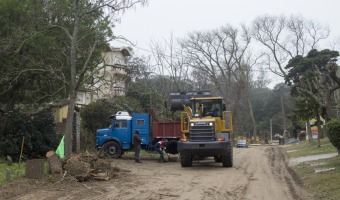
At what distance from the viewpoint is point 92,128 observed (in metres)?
33.1

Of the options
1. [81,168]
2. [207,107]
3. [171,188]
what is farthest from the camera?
[207,107]

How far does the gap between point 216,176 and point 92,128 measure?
63.7ft

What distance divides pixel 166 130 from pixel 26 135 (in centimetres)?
784

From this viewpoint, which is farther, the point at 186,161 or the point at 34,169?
the point at 186,161

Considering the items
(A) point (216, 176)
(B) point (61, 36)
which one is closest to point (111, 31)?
(B) point (61, 36)

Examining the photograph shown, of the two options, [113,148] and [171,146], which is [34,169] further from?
[171,146]

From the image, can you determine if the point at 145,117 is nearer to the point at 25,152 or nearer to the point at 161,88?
the point at 25,152

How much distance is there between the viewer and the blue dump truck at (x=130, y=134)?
23781mm

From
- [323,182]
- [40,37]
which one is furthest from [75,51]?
[323,182]

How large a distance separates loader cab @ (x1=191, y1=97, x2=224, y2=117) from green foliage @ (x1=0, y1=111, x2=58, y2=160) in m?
8.21

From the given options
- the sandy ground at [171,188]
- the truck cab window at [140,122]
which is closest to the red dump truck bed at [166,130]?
the truck cab window at [140,122]

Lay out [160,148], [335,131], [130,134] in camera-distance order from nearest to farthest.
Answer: [335,131], [160,148], [130,134]

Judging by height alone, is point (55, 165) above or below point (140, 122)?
below

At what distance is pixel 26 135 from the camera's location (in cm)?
2025
